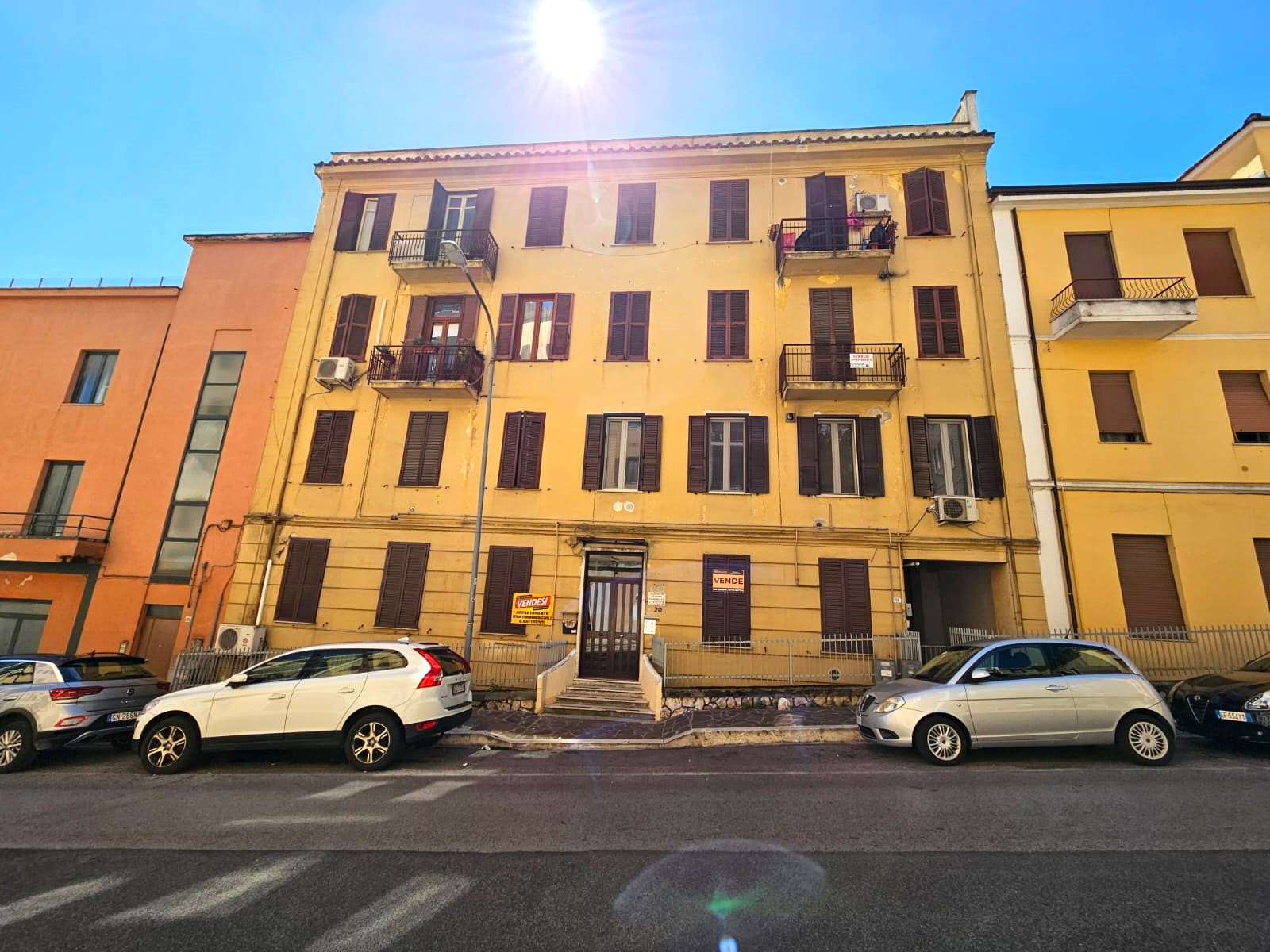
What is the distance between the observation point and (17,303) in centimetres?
1700

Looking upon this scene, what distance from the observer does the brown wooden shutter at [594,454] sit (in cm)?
1388

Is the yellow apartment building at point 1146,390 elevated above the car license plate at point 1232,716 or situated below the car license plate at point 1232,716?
A: above

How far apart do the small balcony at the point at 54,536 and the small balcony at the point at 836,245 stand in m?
19.7

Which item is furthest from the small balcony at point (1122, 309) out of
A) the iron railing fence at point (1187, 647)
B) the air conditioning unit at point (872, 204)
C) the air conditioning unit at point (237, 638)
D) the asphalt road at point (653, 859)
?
the air conditioning unit at point (237, 638)

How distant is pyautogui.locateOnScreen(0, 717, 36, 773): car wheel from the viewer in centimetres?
776

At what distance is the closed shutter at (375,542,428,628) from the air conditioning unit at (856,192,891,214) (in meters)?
14.8

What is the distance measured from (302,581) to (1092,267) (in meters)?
22.2

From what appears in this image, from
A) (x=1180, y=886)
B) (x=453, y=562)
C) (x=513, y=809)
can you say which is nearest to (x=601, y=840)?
(x=513, y=809)

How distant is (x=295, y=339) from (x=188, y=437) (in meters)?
4.06

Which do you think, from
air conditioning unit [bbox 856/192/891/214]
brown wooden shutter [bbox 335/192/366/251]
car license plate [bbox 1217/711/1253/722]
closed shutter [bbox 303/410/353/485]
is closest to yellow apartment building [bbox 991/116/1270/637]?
air conditioning unit [bbox 856/192/891/214]

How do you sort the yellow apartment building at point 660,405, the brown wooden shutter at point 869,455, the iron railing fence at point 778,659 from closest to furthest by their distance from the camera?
1. the iron railing fence at point 778,659
2. the yellow apartment building at point 660,405
3. the brown wooden shutter at point 869,455

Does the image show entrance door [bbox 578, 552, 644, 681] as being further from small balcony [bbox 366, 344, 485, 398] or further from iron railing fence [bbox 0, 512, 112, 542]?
iron railing fence [bbox 0, 512, 112, 542]

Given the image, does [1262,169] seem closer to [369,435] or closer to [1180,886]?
[1180,886]

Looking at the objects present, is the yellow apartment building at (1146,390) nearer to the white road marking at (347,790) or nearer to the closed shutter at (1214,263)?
the closed shutter at (1214,263)
